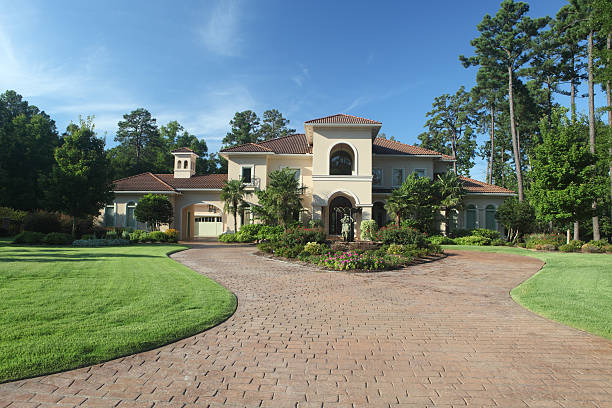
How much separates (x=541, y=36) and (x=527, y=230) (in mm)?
17846

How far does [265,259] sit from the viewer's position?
47.8ft

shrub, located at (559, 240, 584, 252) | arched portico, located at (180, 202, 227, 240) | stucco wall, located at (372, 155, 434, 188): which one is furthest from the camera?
arched portico, located at (180, 202, 227, 240)

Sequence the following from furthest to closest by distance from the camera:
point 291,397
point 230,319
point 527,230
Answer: point 527,230 < point 230,319 < point 291,397

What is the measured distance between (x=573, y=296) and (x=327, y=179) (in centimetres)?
1758

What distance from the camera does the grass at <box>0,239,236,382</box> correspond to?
394 centimetres

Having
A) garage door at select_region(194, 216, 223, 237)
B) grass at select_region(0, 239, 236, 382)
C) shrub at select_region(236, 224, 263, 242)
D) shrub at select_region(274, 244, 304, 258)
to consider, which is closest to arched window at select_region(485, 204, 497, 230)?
shrub at select_region(236, 224, 263, 242)

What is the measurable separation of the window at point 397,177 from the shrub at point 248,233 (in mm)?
12113

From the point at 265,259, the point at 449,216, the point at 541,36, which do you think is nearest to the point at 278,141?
the point at 449,216

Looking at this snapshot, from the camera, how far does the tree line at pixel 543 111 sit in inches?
714

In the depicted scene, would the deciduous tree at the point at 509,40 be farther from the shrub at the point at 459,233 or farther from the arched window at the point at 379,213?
the arched window at the point at 379,213

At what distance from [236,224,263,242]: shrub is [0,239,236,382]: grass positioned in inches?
576

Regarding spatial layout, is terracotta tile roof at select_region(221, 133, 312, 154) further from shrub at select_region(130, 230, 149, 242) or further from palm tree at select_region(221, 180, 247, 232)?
shrub at select_region(130, 230, 149, 242)

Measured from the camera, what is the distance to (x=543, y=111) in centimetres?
3644

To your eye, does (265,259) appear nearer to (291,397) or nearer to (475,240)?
(291,397)
